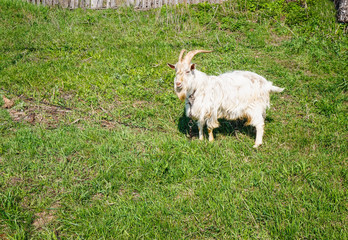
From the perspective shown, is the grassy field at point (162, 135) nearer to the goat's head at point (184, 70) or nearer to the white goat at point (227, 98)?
the white goat at point (227, 98)

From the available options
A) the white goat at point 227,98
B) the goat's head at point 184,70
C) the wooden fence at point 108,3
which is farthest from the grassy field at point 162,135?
the wooden fence at point 108,3

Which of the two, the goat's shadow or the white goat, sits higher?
the white goat

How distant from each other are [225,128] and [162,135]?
120 centimetres

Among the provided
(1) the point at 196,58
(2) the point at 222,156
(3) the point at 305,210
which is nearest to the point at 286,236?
(3) the point at 305,210

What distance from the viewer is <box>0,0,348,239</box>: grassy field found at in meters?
3.20

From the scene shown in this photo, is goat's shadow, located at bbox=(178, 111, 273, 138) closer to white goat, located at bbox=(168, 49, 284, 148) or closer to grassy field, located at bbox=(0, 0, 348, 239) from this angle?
grassy field, located at bbox=(0, 0, 348, 239)

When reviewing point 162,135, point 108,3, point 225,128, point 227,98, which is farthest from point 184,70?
point 108,3

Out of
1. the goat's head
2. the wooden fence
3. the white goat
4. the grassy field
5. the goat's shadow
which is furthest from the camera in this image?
the wooden fence

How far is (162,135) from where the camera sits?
4816mm

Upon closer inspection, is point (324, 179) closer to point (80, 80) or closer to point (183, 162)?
point (183, 162)

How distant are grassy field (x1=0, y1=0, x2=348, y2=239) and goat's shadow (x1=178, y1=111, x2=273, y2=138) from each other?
4 centimetres

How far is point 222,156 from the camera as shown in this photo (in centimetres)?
416

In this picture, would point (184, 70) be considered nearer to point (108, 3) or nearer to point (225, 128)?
point (225, 128)

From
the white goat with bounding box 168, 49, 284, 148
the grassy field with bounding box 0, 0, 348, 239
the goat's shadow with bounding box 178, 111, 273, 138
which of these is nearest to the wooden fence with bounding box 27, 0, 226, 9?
the grassy field with bounding box 0, 0, 348, 239
